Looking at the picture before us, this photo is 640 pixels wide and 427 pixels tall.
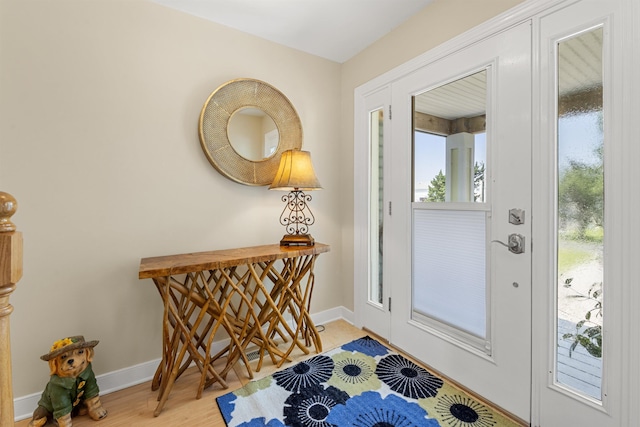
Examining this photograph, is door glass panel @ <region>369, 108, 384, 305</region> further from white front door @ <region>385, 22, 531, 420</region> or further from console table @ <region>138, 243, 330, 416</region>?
console table @ <region>138, 243, 330, 416</region>

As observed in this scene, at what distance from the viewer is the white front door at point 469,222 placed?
1452mm

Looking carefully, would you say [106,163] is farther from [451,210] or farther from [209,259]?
[451,210]

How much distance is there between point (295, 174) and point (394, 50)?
1221 millimetres

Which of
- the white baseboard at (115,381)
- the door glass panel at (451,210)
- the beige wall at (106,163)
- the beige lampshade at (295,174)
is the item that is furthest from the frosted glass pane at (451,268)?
the white baseboard at (115,381)

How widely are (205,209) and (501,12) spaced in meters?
2.12

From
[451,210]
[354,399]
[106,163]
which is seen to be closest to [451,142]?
[451,210]

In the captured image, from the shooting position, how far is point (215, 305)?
1.67m

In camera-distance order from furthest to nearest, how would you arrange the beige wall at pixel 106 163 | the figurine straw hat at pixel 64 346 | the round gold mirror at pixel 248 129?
the round gold mirror at pixel 248 129 → the beige wall at pixel 106 163 → the figurine straw hat at pixel 64 346

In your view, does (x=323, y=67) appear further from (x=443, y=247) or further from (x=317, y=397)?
(x=317, y=397)

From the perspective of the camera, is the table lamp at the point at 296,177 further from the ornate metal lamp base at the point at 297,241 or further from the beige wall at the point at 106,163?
the beige wall at the point at 106,163

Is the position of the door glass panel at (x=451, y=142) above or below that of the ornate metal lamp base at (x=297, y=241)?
above

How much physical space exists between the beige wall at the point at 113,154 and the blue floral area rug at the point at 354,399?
0.82 meters

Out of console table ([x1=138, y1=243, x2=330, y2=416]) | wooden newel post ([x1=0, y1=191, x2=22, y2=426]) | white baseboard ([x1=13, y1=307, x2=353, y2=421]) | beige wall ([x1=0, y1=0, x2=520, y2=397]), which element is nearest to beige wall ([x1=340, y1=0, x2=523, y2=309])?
beige wall ([x1=0, y1=0, x2=520, y2=397])

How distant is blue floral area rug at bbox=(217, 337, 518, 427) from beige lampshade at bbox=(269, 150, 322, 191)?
122 centimetres
